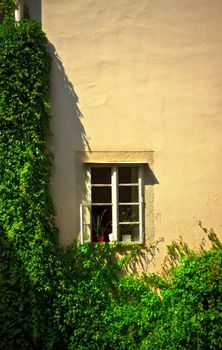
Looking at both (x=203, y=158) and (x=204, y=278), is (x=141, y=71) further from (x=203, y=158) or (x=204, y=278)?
(x=204, y=278)

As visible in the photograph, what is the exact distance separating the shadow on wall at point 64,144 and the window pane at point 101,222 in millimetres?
339

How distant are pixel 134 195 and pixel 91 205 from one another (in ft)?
2.49

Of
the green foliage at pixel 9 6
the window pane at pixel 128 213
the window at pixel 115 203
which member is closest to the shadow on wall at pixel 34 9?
the green foliage at pixel 9 6

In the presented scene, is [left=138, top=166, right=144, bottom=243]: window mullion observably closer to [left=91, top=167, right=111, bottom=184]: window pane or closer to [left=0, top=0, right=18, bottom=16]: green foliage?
Answer: [left=91, top=167, right=111, bottom=184]: window pane

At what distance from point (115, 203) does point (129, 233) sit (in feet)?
1.84

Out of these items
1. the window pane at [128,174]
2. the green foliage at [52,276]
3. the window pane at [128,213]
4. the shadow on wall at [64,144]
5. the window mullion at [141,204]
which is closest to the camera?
the green foliage at [52,276]

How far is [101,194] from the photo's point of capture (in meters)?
8.83

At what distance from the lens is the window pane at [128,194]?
350 inches

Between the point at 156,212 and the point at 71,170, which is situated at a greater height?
the point at 71,170

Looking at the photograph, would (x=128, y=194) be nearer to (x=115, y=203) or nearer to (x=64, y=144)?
(x=115, y=203)

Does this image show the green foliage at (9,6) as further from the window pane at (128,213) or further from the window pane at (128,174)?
the window pane at (128,213)

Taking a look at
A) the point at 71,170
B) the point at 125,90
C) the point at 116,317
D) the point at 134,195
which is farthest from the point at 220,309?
the point at 125,90

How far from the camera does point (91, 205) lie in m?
8.67

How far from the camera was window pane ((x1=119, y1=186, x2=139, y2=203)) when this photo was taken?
29.1 ft
